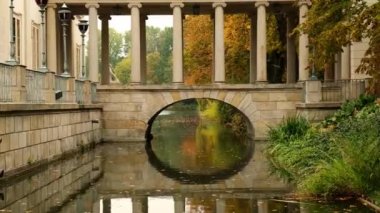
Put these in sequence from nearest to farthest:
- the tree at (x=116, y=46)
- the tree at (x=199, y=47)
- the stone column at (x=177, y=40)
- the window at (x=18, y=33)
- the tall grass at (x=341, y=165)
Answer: the tall grass at (x=341, y=165) → the window at (x=18, y=33) → the stone column at (x=177, y=40) → the tree at (x=199, y=47) → the tree at (x=116, y=46)

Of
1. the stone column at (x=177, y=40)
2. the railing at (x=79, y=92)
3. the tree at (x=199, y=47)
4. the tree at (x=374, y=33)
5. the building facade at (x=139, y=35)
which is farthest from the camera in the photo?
the tree at (x=199, y=47)

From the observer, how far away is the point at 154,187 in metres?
16.5

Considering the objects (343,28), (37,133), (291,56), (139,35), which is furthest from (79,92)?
(343,28)

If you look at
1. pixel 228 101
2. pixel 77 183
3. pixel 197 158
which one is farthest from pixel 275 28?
pixel 77 183

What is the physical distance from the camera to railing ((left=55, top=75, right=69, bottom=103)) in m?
26.2

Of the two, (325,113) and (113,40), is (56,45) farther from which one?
(113,40)

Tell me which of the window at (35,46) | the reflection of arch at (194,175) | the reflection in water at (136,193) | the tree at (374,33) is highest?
the window at (35,46)

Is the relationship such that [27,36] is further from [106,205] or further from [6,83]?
[106,205]

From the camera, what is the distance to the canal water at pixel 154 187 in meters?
13.0

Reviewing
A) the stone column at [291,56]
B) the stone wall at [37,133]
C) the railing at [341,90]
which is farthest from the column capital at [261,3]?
the stone wall at [37,133]

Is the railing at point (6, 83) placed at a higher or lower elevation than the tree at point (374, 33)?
lower

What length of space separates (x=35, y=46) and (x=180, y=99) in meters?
9.53

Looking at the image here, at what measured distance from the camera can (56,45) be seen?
3884cm

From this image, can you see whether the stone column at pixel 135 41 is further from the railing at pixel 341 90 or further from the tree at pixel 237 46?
the tree at pixel 237 46
